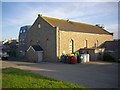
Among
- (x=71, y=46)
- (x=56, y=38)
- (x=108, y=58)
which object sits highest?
(x=56, y=38)

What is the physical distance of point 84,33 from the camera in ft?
129

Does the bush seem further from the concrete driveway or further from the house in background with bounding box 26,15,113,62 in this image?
the concrete driveway

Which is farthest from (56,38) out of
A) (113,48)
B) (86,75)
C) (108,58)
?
(86,75)

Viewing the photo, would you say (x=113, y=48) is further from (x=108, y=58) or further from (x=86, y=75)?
(x=86, y=75)

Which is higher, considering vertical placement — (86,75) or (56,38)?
(56,38)

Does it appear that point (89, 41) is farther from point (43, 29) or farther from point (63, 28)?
point (43, 29)

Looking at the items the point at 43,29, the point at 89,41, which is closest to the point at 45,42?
the point at 43,29

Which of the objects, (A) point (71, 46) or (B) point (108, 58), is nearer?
(B) point (108, 58)

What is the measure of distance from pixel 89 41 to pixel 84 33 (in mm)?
2755

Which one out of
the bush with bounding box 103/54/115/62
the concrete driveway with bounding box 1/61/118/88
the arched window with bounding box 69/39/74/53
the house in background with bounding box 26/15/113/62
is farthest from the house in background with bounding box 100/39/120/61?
the concrete driveway with bounding box 1/61/118/88

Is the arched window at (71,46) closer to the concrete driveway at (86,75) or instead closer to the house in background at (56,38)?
the house in background at (56,38)

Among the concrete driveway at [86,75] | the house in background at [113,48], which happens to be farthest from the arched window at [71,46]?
the concrete driveway at [86,75]

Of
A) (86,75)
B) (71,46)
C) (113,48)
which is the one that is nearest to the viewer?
(86,75)

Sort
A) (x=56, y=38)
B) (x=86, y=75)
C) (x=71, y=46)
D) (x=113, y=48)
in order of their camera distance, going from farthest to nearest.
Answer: (x=113, y=48) → (x=71, y=46) → (x=56, y=38) → (x=86, y=75)
